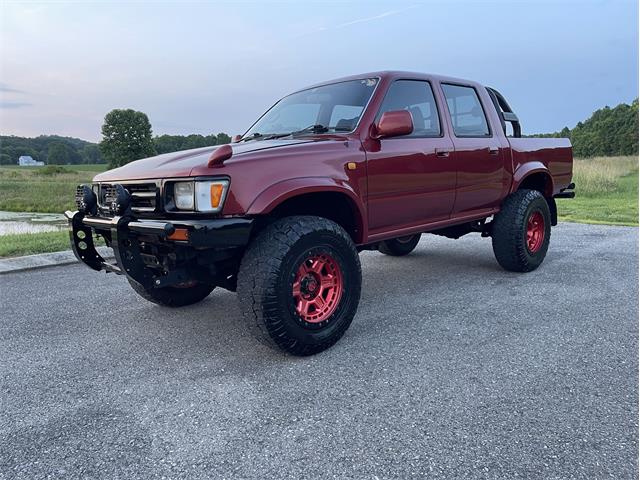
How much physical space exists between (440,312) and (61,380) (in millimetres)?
2839

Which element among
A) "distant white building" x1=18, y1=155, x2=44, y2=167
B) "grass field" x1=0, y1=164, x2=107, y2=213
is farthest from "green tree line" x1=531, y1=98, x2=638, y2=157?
"distant white building" x1=18, y1=155, x2=44, y2=167

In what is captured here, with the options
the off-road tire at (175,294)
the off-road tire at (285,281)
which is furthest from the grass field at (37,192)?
the off-road tire at (285,281)

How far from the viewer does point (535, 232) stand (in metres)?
5.48

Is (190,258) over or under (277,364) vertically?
over

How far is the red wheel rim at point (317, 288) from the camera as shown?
122 inches

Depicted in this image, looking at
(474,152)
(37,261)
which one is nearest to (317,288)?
(474,152)

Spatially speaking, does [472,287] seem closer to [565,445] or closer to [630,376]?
[630,376]

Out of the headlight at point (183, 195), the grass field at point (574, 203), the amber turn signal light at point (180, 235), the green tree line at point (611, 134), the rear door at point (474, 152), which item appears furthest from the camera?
the green tree line at point (611, 134)

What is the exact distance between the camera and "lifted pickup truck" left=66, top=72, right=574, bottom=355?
2.83 m

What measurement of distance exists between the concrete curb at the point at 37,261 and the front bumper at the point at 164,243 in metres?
2.65

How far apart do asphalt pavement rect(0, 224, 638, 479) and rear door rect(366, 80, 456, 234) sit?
2.78ft

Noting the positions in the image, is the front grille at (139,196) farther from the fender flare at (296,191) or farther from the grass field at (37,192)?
the grass field at (37,192)

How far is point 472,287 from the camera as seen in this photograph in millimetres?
4695

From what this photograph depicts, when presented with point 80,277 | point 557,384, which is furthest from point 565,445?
point 80,277
